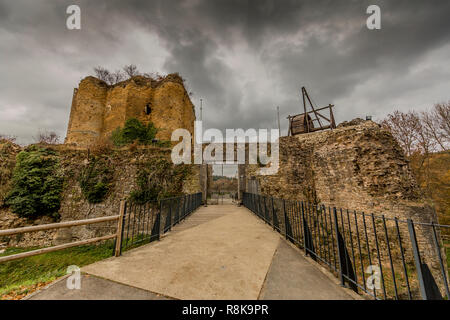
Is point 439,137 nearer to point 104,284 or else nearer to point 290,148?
point 290,148

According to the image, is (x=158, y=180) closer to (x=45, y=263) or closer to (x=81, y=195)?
(x=81, y=195)

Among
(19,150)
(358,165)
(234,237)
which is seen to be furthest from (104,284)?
(19,150)

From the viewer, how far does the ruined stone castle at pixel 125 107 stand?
1833 cm

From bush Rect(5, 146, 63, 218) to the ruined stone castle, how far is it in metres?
6.89

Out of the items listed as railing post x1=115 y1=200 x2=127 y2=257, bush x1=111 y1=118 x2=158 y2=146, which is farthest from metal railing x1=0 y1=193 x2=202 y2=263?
bush x1=111 y1=118 x2=158 y2=146

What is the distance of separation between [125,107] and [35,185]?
10719 mm

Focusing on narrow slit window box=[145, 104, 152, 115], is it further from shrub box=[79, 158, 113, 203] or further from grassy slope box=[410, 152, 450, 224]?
grassy slope box=[410, 152, 450, 224]

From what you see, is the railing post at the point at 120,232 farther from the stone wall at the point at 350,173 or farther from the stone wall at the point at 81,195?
the stone wall at the point at 350,173

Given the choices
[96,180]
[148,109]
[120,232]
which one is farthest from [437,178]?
[148,109]

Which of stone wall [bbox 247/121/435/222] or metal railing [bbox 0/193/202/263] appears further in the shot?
stone wall [bbox 247/121/435/222]

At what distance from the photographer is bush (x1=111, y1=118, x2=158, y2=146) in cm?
1742

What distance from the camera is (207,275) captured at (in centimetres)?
282

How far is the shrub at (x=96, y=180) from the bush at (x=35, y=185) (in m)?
1.62

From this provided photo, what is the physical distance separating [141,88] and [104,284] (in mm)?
21525
